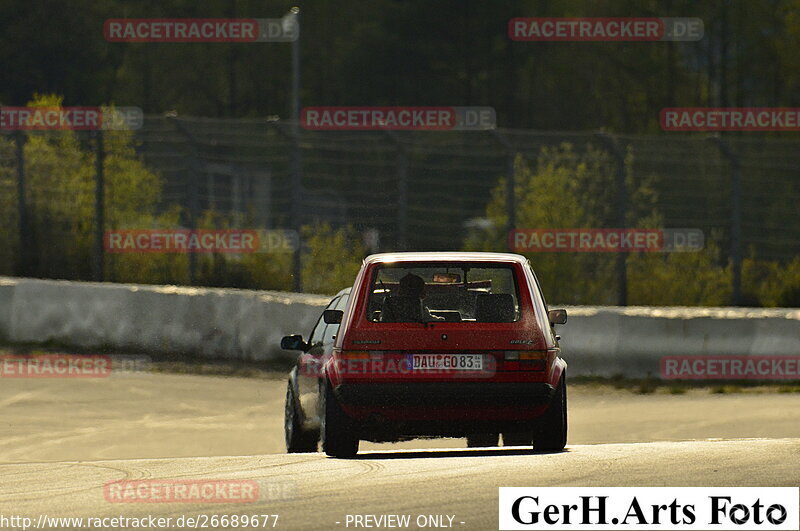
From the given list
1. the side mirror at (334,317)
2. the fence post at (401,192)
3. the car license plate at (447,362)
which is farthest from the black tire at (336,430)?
the fence post at (401,192)

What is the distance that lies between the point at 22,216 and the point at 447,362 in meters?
15.7

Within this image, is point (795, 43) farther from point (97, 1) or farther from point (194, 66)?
point (194, 66)

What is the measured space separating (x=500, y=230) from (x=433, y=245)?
195 centimetres

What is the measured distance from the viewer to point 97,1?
74.8 m

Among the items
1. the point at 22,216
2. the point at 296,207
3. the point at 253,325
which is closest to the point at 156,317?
the point at 253,325

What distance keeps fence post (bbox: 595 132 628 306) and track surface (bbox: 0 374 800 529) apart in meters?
3.17

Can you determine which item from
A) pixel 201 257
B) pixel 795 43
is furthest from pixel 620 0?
pixel 201 257

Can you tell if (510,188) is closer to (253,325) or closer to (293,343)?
(253,325)

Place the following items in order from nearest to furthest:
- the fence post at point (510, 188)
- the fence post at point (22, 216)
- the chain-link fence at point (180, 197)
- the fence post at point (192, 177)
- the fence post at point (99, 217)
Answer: the fence post at point (510, 188)
the chain-link fence at point (180, 197)
the fence post at point (192, 177)
the fence post at point (99, 217)
the fence post at point (22, 216)

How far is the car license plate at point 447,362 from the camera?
1088 cm

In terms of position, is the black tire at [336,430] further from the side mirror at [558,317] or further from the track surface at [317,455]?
the side mirror at [558,317]

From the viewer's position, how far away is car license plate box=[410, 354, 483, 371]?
10883 millimetres

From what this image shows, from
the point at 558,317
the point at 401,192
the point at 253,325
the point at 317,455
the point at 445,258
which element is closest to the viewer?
the point at 445,258

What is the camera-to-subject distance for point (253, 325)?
20344 mm
